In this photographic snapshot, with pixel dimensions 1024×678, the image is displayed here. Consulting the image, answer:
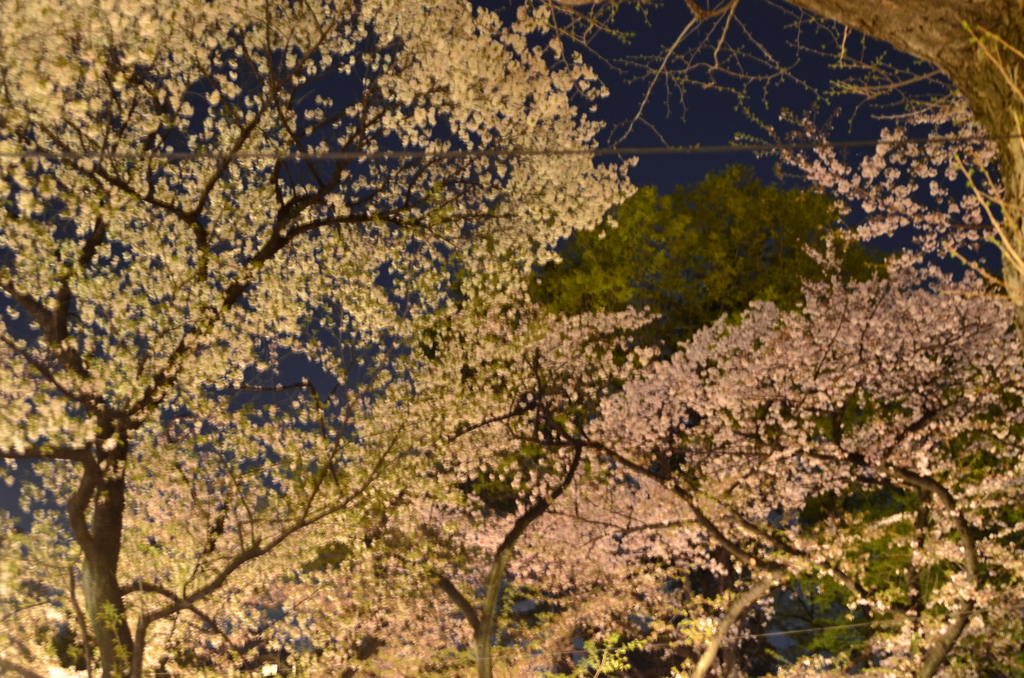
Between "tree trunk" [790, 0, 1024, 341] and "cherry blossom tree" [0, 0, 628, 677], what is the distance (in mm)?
2922

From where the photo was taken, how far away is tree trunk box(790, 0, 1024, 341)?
3.28 m

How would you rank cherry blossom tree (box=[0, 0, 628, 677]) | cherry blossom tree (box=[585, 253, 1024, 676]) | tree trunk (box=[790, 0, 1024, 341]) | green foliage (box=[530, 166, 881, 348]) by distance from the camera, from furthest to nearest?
1. green foliage (box=[530, 166, 881, 348])
2. cherry blossom tree (box=[585, 253, 1024, 676])
3. cherry blossom tree (box=[0, 0, 628, 677])
4. tree trunk (box=[790, 0, 1024, 341])

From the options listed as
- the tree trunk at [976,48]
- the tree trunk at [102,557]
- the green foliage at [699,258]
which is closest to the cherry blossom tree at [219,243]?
the tree trunk at [102,557]

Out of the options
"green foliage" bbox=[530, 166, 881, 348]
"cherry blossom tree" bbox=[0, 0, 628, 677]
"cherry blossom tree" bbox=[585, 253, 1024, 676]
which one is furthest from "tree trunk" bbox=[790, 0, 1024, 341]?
"green foliage" bbox=[530, 166, 881, 348]

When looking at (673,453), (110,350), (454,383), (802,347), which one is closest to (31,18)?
(110,350)

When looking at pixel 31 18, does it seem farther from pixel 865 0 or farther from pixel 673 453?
pixel 673 453

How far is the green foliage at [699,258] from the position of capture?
1708cm

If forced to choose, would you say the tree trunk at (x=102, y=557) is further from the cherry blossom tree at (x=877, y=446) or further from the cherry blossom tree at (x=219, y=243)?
the cherry blossom tree at (x=877, y=446)

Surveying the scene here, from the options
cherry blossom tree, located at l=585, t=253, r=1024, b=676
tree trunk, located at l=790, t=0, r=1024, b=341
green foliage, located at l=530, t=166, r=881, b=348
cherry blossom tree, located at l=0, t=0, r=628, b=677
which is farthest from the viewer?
green foliage, located at l=530, t=166, r=881, b=348

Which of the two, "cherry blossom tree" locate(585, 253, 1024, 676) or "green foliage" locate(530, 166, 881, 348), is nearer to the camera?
"cherry blossom tree" locate(585, 253, 1024, 676)

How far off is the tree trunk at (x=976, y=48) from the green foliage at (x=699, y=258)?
42.4 ft

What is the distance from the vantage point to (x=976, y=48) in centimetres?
353

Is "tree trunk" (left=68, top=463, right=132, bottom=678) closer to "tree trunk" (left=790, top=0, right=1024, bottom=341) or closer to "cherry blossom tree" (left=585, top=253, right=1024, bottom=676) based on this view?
"tree trunk" (left=790, top=0, right=1024, bottom=341)

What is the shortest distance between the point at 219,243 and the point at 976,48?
6614 millimetres
